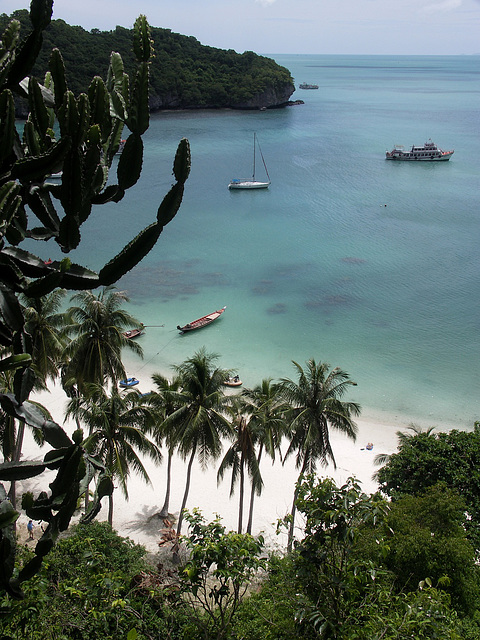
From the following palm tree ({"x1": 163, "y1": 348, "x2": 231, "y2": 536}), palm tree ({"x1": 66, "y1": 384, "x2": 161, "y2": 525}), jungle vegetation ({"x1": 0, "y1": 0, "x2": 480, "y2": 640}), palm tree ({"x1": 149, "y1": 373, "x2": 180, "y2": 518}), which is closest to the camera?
jungle vegetation ({"x1": 0, "y1": 0, "x2": 480, "y2": 640})

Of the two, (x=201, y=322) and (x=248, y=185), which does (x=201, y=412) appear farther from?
(x=248, y=185)

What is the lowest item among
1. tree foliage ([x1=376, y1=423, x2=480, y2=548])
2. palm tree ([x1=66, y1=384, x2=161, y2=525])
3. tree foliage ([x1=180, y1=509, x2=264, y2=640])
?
tree foliage ([x1=376, y1=423, x2=480, y2=548])

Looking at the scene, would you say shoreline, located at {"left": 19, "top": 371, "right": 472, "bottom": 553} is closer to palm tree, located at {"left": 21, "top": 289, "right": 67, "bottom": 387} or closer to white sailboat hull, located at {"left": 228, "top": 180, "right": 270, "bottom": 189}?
palm tree, located at {"left": 21, "top": 289, "right": 67, "bottom": 387}

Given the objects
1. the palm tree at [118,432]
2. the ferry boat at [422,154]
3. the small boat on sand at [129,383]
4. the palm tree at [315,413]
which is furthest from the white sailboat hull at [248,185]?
the palm tree at [118,432]

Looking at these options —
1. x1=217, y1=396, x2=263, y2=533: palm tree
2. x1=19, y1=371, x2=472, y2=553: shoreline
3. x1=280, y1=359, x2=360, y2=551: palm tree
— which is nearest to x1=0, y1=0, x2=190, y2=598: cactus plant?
x1=217, y1=396, x2=263, y2=533: palm tree

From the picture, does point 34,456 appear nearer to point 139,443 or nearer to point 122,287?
point 139,443

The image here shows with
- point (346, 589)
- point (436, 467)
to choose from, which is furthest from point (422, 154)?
point (346, 589)
